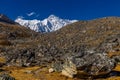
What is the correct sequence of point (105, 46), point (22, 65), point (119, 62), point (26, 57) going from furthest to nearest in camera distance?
point (105, 46) < point (26, 57) < point (22, 65) < point (119, 62)

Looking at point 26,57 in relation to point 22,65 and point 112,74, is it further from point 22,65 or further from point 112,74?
point 112,74

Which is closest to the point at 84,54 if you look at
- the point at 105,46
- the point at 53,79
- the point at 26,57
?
the point at 53,79

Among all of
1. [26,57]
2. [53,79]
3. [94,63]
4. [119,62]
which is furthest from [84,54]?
[26,57]

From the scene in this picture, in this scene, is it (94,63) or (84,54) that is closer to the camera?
(94,63)

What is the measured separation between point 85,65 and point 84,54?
9145 millimetres

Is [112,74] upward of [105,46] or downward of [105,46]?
downward

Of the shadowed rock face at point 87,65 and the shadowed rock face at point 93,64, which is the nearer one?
the shadowed rock face at point 87,65

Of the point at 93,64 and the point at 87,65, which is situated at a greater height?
the point at 93,64

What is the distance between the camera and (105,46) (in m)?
198

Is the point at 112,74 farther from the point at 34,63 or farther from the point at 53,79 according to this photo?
the point at 34,63

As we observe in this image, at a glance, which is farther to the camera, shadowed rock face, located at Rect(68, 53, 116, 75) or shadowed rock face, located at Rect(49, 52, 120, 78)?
shadowed rock face, located at Rect(68, 53, 116, 75)

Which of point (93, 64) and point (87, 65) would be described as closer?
point (87, 65)

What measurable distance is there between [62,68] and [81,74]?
8436 mm

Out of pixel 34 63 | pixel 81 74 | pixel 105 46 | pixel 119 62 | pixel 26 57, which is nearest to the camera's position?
pixel 81 74
